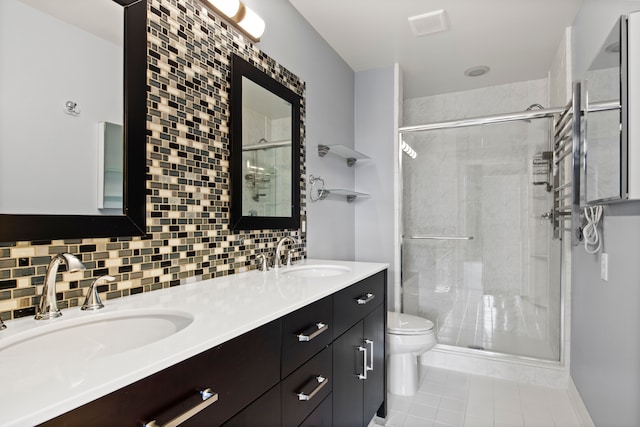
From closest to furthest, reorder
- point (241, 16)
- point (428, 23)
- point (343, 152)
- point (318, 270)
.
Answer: point (241, 16), point (318, 270), point (428, 23), point (343, 152)

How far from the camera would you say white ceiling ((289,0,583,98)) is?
85.0 inches

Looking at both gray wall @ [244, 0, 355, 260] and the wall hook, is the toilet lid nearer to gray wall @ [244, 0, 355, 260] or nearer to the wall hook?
gray wall @ [244, 0, 355, 260]

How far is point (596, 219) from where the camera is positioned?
65.7 inches

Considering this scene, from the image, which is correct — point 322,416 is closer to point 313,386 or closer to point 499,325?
point 313,386

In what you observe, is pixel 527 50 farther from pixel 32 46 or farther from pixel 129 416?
pixel 129 416

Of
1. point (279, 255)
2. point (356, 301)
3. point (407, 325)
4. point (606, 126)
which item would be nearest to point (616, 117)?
point (606, 126)

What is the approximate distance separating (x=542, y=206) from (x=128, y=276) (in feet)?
9.04

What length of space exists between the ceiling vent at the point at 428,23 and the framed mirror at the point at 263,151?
3.12 feet

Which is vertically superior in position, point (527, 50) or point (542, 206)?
point (527, 50)

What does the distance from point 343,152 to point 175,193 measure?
1.53 meters

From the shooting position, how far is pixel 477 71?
3.06 meters

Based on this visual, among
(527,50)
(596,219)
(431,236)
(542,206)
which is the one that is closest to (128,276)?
(596,219)

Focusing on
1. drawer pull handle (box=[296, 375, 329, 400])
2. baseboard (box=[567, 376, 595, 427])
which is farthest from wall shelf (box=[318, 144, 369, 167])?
baseboard (box=[567, 376, 595, 427])

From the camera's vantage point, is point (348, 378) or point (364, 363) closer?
point (348, 378)
